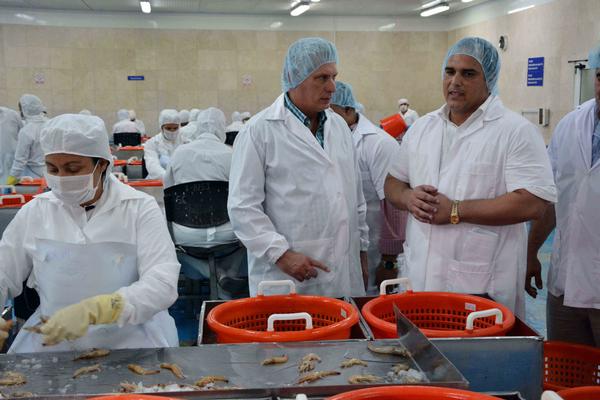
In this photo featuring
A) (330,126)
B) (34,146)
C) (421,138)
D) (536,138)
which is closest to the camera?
(536,138)

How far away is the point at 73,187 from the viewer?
176 centimetres

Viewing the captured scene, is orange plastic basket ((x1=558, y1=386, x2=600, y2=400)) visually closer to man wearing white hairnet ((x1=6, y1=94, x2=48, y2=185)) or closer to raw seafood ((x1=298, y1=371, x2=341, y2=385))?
raw seafood ((x1=298, y1=371, x2=341, y2=385))

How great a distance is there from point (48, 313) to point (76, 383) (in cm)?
71

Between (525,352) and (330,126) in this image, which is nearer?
(525,352)

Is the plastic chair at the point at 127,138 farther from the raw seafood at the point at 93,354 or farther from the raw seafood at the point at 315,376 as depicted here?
the raw seafood at the point at 315,376

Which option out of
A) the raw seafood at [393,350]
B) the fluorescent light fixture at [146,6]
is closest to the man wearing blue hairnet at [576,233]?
the raw seafood at [393,350]

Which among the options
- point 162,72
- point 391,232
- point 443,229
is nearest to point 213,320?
point 443,229

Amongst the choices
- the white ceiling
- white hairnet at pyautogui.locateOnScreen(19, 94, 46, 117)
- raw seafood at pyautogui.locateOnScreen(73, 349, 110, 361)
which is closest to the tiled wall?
the white ceiling

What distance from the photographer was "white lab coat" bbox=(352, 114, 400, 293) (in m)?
3.21

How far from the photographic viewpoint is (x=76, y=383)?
1.18 m

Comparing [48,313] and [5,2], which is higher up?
[5,2]

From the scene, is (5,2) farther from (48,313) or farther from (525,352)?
(525,352)

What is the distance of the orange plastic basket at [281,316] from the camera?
4.52ft

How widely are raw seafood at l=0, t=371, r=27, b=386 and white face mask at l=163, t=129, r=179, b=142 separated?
19.4ft
